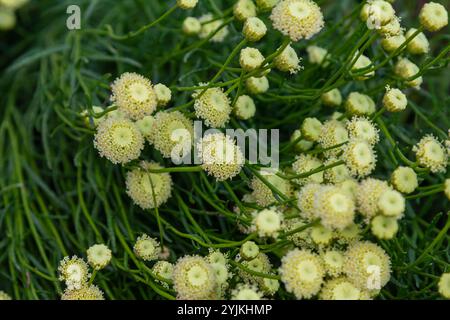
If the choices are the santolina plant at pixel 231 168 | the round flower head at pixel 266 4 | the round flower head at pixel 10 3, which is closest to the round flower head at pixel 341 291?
the santolina plant at pixel 231 168

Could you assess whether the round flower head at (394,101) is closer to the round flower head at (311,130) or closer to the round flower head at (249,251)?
the round flower head at (311,130)

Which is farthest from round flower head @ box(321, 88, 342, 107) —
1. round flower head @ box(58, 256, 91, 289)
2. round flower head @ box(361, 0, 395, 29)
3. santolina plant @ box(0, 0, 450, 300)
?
round flower head @ box(58, 256, 91, 289)

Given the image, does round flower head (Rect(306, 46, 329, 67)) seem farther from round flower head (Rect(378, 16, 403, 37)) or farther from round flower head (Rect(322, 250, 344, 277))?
round flower head (Rect(322, 250, 344, 277))

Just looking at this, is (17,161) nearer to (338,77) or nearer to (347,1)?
(338,77)

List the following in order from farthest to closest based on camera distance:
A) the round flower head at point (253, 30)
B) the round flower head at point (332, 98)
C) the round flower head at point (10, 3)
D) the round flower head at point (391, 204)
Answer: the round flower head at point (10, 3)
the round flower head at point (332, 98)
the round flower head at point (253, 30)
the round flower head at point (391, 204)

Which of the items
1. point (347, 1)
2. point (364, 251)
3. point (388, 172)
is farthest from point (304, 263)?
point (347, 1)

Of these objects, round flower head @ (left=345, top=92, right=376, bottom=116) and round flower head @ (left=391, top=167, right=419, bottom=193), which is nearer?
round flower head @ (left=391, top=167, right=419, bottom=193)
